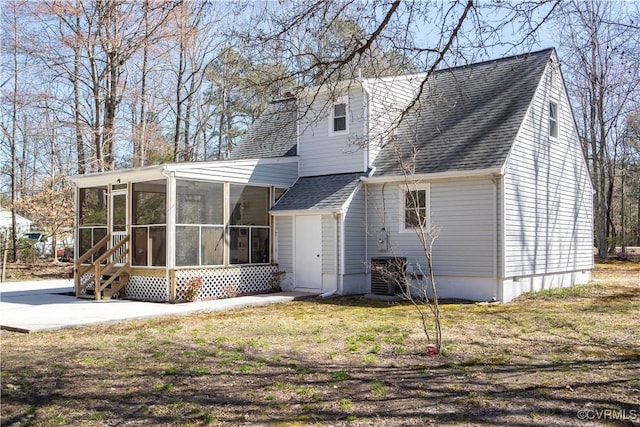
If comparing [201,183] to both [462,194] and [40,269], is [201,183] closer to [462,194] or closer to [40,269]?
[462,194]

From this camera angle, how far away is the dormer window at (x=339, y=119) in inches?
607

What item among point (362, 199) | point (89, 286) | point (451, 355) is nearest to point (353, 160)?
point (362, 199)

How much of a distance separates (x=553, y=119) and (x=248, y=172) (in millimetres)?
8376

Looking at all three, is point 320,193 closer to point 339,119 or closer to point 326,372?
point 339,119

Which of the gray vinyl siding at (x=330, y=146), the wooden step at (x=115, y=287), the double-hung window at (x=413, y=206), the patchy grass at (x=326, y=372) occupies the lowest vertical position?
the patchy grass at (x=326, y=372)

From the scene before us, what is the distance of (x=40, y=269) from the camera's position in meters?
23.1

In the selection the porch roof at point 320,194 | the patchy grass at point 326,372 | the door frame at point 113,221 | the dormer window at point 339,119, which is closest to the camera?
the patchy grass at point 326,372

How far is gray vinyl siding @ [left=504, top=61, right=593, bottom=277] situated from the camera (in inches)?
523

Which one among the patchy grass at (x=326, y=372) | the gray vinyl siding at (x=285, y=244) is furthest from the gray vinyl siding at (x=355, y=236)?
the patchy grass at (x=326, y=372)

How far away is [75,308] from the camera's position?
39.1 ft

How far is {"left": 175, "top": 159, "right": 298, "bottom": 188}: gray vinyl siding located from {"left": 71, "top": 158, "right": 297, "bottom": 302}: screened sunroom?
25 mm

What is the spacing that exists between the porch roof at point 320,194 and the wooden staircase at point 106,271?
13.0ft

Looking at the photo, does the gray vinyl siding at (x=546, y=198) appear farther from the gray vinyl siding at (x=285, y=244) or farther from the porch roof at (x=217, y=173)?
the porch roof at (x=217, y=173)

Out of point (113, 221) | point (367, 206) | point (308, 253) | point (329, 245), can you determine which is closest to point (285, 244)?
point (308, 253)
